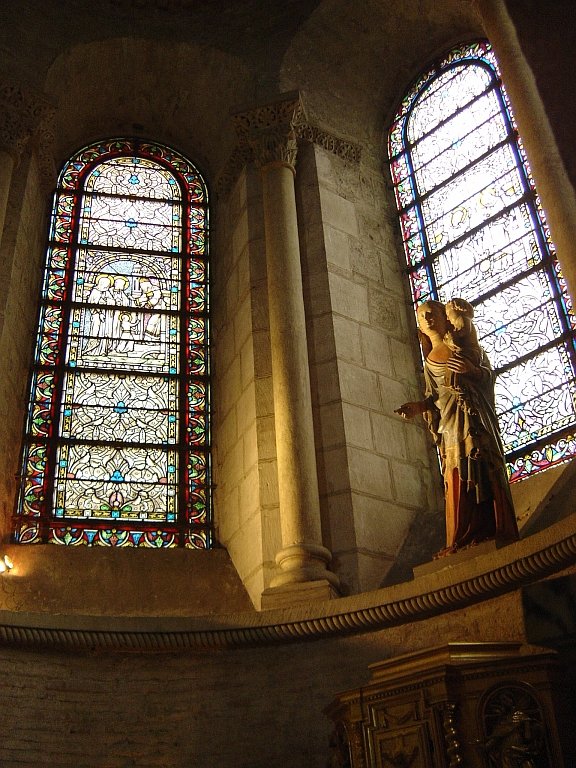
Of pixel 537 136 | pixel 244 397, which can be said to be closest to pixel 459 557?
pixel 244 397

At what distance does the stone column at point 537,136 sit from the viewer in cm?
548

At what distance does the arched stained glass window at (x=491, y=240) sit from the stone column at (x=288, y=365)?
1229 millimetres

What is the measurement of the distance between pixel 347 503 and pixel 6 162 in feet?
13.8

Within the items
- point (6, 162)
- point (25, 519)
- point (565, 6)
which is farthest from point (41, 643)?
point (565, 6)

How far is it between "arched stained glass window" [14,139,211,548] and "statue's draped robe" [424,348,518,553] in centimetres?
222

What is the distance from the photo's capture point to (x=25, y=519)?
7.04 metres

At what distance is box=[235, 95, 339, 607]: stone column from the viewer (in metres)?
6.27

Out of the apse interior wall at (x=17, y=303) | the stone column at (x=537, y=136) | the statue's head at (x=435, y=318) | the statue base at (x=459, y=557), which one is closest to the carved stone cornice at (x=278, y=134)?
the apse interior wall at (x=17, y=303)

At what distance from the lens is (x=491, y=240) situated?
784 cm

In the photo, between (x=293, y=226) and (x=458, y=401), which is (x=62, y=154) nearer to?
(x=293, y=226)

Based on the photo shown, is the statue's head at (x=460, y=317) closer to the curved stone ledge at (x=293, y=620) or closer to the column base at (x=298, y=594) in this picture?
the curved stone ledge at (x=293, y=620)

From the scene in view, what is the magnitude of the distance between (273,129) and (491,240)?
225 cm

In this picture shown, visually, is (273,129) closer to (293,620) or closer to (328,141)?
(328,141)

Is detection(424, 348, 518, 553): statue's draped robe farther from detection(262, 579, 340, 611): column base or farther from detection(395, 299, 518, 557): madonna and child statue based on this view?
detection(262, 579, 340, 611): column base
